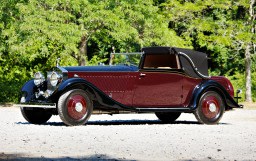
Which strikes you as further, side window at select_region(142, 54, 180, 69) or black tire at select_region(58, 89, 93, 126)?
side window at select_region(142, 54, 180, 69)

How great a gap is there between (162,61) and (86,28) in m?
11.9

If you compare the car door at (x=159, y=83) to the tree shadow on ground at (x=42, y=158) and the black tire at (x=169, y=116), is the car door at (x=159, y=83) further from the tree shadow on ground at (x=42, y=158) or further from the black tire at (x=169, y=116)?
the tree shadow on ground at (x=42, y=158)

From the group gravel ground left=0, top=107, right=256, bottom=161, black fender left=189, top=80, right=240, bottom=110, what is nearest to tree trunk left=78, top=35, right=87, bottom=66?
black fender left=189, top=80, right=240, bottom=110

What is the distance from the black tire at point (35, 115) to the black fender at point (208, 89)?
3.38 meters

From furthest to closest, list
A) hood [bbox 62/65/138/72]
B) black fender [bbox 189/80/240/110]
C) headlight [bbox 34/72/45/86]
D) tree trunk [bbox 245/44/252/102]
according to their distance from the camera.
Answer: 1. tree trunk [bbox 245/44/252/102]
2. black fender [bbox 189/80/240/110]
3. headlight [bbox 34/72/45/86]
4. hood [bbox 62/65/138/72]

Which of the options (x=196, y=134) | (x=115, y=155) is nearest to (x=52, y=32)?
(x=196, y=134)

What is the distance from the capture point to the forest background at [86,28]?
2681 cm

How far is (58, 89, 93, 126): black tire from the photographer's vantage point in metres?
15.0

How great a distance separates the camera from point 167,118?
1784 cm

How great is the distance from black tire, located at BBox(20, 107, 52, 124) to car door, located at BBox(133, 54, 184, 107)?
Answer: 2.24 meters

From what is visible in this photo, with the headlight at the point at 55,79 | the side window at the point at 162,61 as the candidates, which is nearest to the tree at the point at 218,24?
the side window at the point at 162,61

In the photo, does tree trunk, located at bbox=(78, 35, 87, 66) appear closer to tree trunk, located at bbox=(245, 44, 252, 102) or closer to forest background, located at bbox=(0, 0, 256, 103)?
forest background, located at bbox=(0, 0, 256, 103)

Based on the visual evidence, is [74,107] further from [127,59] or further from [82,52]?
[82,52]

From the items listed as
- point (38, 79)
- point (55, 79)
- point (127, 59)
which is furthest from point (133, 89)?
point (38, 79)
